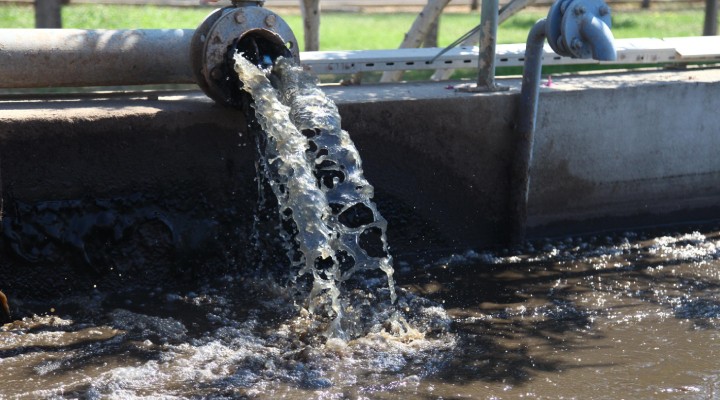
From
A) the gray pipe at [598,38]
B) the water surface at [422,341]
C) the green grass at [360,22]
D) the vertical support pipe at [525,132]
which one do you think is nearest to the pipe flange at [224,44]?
the water surface at [422,341]

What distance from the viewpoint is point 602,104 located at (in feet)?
21.0

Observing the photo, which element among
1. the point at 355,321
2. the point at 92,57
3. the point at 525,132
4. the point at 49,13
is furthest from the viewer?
the point at 49,13

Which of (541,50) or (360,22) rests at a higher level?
(360,22)

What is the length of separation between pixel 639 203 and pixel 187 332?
331cm

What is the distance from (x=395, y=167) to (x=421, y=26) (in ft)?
7.55

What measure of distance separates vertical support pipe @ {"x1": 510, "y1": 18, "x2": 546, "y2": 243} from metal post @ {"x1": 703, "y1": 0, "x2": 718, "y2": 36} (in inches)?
244

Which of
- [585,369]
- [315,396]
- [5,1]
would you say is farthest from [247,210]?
[5,1]

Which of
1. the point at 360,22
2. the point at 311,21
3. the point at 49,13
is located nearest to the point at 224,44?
the point at 311,21

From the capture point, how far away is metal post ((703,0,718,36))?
11.3 meters

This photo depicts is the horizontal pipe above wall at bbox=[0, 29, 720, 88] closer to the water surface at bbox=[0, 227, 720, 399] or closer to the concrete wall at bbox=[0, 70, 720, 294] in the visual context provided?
the concrete wall at bbox=[0, 70, 720, 294]

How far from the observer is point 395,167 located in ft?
19.5

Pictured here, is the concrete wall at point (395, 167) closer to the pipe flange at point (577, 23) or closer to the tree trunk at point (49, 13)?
the pipe flange at point (577, 23)

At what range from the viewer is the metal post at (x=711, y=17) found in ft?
37.2

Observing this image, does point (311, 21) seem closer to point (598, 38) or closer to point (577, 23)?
point (577, 23)
